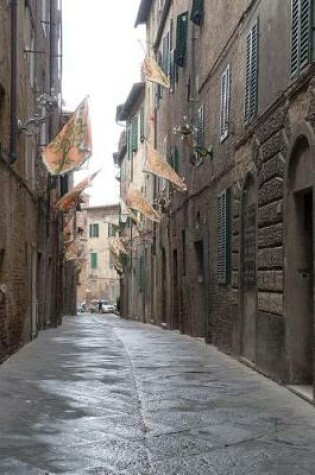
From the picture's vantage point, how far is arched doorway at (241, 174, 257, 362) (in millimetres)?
11625

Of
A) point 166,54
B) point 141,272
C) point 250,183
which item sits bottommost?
point 141,272

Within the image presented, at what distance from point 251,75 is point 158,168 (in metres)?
8.00

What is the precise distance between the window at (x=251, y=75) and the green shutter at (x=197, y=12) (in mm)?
6264

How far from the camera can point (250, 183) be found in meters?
12.1

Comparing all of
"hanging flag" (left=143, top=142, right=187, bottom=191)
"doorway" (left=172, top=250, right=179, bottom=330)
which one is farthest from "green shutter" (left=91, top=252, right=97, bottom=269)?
"hanging flag" (left=143, top=142, right=187, bottom=191)

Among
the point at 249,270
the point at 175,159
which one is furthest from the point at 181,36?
the point at 249,270

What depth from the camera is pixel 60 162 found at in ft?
49.5

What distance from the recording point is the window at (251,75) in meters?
11.5

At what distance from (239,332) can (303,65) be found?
5467 mm

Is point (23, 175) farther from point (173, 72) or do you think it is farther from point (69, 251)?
point (69, 251)

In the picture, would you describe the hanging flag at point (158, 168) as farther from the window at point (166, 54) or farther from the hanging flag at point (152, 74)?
the window at point (166, 54)

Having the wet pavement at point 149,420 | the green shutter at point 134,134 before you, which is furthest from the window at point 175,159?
the green shutter at point 134,134

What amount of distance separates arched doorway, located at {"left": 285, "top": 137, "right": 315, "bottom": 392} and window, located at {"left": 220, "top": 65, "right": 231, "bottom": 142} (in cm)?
512

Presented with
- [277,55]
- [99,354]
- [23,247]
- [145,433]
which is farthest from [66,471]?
[23,247]
